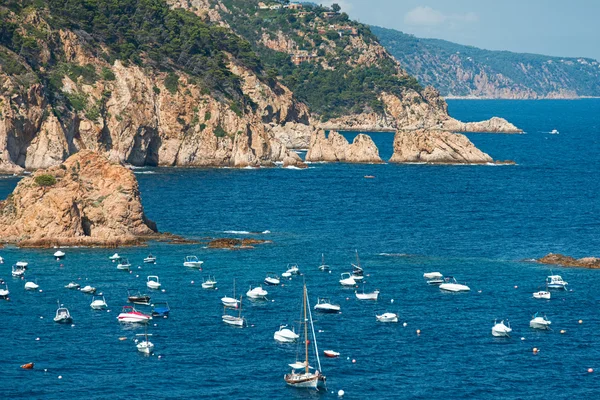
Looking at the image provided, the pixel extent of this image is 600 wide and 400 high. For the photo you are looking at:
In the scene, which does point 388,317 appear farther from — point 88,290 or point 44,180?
point 44,180

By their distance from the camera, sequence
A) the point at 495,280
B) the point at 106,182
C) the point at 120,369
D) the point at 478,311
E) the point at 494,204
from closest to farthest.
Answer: the point at 120,369 < the point at 478,311 < the point at 495,280 < the point at 106,182 < the point at 494,204

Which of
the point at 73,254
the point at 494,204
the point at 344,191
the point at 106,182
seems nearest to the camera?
the point at 73,254

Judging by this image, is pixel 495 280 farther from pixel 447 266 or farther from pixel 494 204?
pixel 494 204

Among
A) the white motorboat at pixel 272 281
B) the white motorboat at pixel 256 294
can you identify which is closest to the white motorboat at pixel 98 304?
the white motorboat at pixel 256 294

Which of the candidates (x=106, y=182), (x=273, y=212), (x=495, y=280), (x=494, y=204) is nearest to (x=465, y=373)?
Result: (x=495, y=280)

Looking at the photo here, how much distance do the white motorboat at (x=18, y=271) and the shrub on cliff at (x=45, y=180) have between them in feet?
55.9

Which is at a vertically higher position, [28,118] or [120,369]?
[28,118]

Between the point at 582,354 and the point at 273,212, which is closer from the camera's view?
the point at 582,354

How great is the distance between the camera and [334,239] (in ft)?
433

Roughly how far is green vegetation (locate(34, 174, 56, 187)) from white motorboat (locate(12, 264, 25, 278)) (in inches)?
671

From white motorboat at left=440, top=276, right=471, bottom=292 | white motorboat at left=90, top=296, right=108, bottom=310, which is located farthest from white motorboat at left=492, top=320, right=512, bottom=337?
white motorboat at left=90, top=296, right=108, bottom=310

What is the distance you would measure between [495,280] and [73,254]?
151ft

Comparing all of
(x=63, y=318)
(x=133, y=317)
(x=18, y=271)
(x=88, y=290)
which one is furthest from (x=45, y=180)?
(x=133, y=317)

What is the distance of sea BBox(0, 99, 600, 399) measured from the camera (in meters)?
74.8
